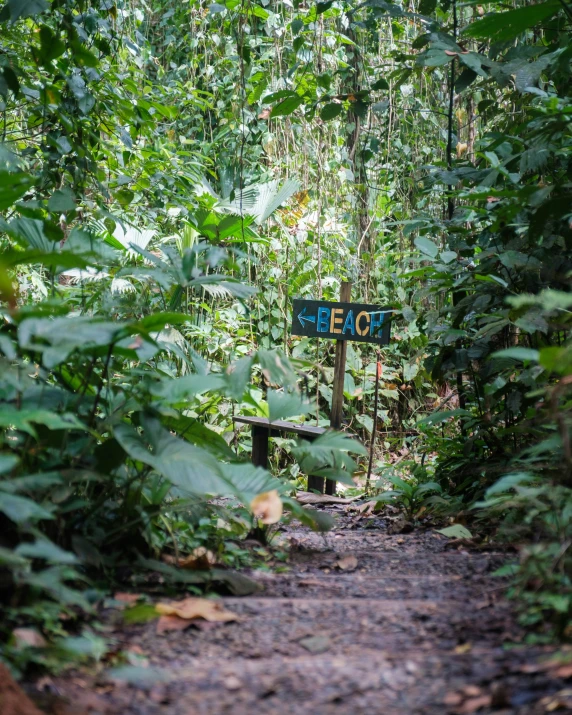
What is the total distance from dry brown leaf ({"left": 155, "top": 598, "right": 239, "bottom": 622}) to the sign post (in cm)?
285

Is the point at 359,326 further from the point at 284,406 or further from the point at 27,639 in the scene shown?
the point at 27,639

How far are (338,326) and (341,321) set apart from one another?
36mm

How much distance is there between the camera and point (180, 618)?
1.81m

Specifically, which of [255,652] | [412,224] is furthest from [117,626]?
[412,224]

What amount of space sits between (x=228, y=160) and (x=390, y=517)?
4.53 metres

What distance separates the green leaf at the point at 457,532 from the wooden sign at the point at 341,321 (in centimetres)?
169

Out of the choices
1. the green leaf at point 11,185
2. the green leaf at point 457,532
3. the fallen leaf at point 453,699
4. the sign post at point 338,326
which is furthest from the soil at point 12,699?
the sign post at point 338,326

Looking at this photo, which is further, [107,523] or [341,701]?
[107,523]

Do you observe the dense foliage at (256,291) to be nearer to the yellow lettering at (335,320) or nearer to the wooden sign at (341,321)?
the wooden sign at (341,321)

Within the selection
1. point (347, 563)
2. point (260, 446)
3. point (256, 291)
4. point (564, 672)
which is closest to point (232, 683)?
point (564, 672)

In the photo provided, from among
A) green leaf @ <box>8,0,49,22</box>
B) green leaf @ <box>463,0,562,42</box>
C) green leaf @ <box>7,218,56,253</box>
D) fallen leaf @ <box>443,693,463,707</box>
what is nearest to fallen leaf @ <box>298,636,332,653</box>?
fallen leaf @ <box>443,693,463,707</box>

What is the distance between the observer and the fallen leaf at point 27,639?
146 centimetres

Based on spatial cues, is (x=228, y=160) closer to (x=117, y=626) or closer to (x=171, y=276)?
(x=171, y=276)

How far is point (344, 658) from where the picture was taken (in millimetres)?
1562
